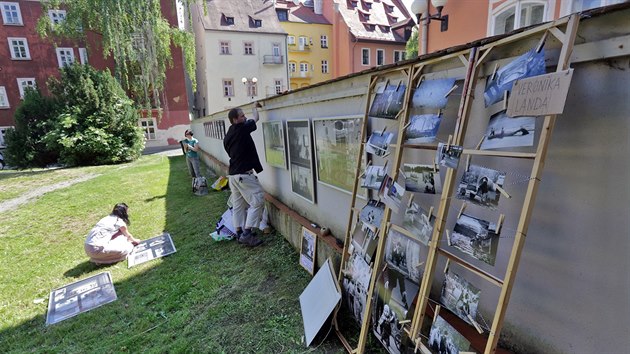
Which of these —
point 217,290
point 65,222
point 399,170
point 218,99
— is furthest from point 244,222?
point 218,99

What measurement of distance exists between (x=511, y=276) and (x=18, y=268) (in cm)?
725

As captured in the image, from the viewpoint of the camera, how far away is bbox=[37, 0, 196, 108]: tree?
67.9 ft

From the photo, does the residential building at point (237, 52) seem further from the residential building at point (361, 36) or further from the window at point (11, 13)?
the window at point (11, 13)

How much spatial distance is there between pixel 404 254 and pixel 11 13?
112ft

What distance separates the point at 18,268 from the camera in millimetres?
5355

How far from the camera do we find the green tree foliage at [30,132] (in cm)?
1886

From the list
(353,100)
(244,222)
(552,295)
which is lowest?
(244,222)

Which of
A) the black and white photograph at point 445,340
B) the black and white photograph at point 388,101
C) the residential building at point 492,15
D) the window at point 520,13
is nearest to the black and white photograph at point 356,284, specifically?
the black and white photograph at point 445,340

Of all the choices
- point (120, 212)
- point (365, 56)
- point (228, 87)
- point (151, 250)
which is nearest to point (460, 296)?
point (151, 250)

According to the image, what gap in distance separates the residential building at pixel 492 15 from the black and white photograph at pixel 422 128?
4.78m

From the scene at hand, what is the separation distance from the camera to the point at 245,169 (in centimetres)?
489

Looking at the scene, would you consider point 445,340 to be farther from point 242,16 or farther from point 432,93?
point 242,16

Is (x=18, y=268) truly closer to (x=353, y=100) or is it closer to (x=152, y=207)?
(x=152, y=207)

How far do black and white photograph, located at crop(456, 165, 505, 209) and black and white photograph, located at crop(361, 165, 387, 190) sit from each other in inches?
29.0
